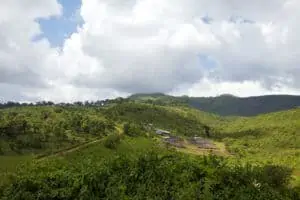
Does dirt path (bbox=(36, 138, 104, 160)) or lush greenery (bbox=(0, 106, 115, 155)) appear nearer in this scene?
dirt path (bbox=(36, 138, 104, 160))

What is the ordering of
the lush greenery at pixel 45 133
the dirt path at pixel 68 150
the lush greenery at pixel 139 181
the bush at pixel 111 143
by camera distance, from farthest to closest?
the bush at pixel 111 143, the lush greenery at pixel 45 133, the dirt path at pixel 68 150, the lush greenery at pixel 139 181

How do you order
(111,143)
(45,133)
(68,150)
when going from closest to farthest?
(68,150)
(111,143)
(45,133)

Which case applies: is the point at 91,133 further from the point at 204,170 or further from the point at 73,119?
the point at 204,170

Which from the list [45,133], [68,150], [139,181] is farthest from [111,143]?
[139,181]

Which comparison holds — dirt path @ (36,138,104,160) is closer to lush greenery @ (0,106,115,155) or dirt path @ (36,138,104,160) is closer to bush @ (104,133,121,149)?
bush @ (104,133,121,149)

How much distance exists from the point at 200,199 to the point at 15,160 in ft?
253

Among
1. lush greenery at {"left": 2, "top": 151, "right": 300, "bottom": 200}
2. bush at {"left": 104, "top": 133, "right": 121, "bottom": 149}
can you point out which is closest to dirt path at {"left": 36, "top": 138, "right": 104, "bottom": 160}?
bush at {"left": 104, "top": 133, "right": 121, "bottom": 149}

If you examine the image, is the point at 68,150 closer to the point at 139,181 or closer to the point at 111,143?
the point at 111,143

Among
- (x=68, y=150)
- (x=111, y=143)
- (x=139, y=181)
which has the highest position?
(x=139, y=181)

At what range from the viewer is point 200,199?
59.6 meters

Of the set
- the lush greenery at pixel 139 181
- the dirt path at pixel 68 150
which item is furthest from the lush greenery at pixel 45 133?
the lush greenery at pixel 139 181

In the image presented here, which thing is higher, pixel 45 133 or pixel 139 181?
pixel 45 133

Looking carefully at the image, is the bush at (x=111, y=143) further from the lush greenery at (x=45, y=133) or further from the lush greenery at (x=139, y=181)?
the lush greenery at (x=139, y=181)

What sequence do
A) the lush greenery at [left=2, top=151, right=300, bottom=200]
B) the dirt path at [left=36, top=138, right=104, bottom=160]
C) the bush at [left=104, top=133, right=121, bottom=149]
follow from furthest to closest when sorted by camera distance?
1. the bush at [left=104, top=133, right=121, bottom=149]
2. the dirt path at [left=36, top=138, right=104, bottom=160]
3. the lush greenery at [left=2, top=151, right=300, bottom=200]
